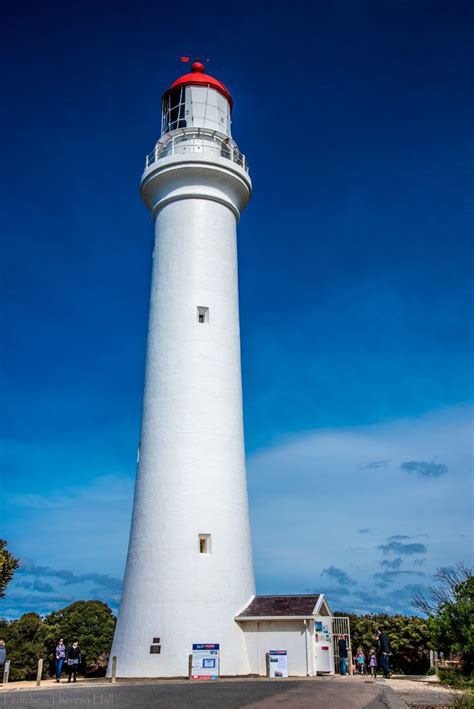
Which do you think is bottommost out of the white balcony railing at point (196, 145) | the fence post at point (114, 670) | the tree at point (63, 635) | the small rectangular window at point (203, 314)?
the fence post at point (114, 670)

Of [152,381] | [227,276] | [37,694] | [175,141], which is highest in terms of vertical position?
[175,141]

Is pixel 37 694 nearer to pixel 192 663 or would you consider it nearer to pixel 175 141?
pixel 192 663

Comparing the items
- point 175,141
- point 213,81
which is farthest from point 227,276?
point 213,81

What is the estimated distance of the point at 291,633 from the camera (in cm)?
2328

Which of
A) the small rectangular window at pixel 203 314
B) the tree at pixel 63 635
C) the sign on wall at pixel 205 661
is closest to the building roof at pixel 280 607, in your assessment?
the sign on wall at pixel 205 661

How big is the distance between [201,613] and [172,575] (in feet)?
4.99

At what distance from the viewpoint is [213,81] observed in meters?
30.2

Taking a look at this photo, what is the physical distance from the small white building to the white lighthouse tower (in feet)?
1.41

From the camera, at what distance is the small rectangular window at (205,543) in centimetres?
2397

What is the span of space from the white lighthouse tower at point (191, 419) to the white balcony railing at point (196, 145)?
58mm

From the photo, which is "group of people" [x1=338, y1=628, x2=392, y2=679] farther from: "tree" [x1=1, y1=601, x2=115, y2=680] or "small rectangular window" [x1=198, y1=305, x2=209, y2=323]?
"small rectangular window" [x1=198, y1=305, x2=209, y2=323]

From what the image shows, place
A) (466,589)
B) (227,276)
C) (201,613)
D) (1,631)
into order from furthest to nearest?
(1,631)
(227,276)
(201,613)
(466,589)

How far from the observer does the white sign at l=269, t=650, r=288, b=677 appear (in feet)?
75.6

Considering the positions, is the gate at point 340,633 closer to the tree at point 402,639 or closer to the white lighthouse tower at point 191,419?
the white lighthouse tower at point 191,419
